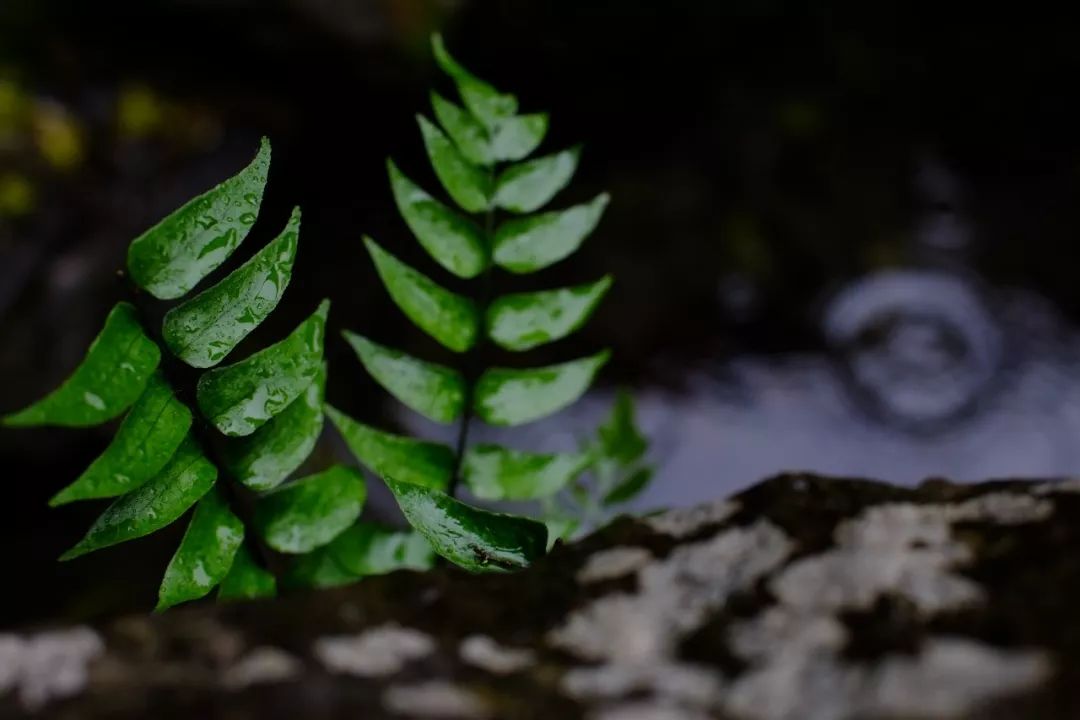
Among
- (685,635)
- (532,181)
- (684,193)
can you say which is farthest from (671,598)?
(684,193)

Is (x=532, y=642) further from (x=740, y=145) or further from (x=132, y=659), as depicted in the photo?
(x=740, y=145)

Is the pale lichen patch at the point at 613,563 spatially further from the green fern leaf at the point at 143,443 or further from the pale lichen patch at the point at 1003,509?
the green fern leaf at the point at 143,443

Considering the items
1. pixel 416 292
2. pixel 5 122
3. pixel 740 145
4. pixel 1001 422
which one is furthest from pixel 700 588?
pixel 5 122

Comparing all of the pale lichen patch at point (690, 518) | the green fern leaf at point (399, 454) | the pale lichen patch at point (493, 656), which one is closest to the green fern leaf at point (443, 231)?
the green fern leaf at point (399, 454)

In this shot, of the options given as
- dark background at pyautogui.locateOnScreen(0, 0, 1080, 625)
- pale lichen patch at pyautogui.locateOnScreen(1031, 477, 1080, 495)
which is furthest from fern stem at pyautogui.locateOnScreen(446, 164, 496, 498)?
Result: dark background at pyautogui.locateOnScreen(0, 0, 1080, 625)

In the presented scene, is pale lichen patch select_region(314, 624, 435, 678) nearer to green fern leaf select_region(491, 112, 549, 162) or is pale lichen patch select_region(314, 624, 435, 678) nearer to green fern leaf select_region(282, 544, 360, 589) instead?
green fern leaf select_region(282, 544, 360, 589)

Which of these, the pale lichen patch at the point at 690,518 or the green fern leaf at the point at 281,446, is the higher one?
the pale lichen patch at the point at 690,518

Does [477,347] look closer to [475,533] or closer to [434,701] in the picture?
[475,533]
